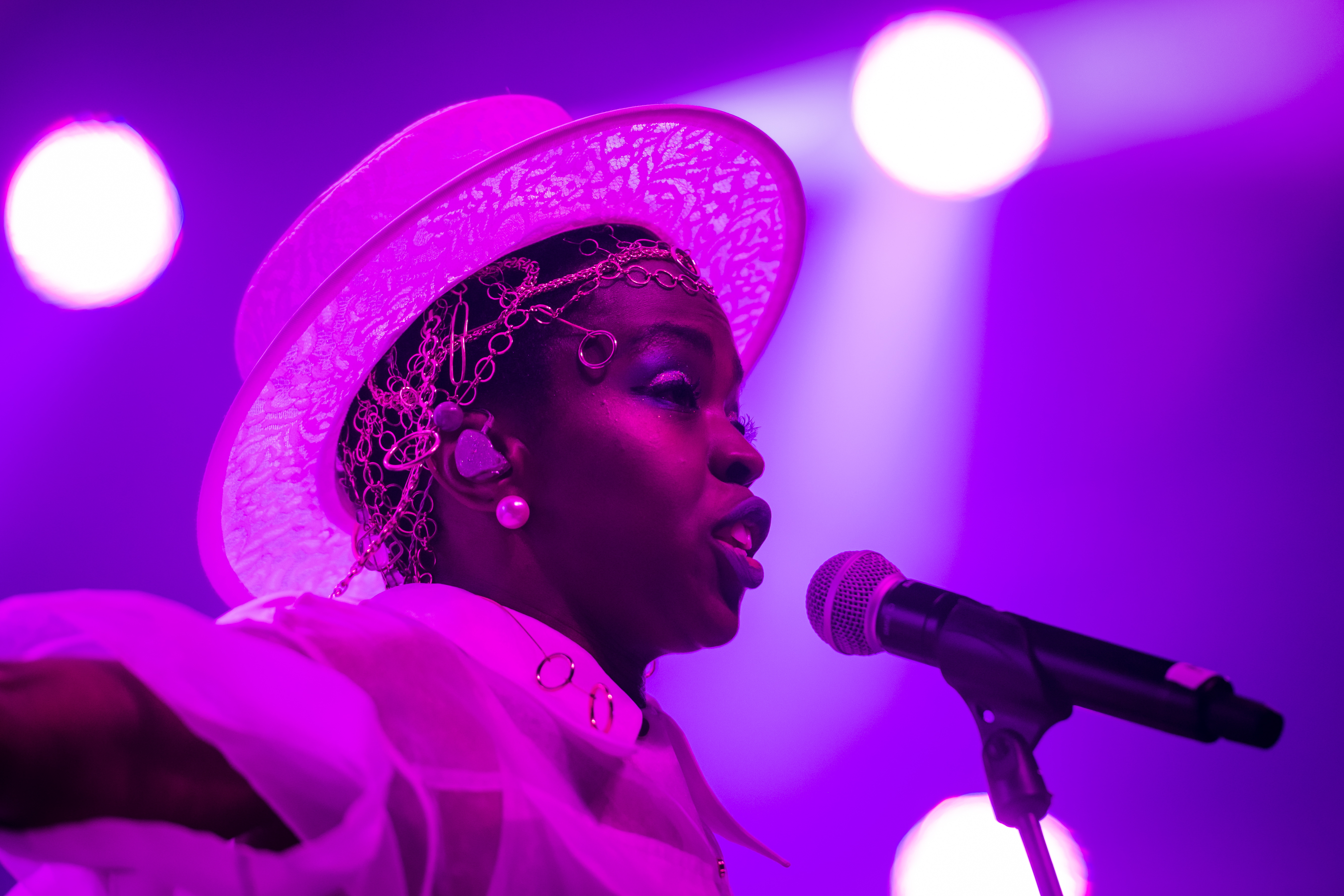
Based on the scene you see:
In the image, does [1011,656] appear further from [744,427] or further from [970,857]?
[970,857]

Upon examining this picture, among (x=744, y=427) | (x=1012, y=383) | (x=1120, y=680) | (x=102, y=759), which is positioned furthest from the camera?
(x=1012, y=383)

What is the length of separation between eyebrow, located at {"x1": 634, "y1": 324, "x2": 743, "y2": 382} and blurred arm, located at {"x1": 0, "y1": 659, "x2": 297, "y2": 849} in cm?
78

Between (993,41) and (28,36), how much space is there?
2.42 meters

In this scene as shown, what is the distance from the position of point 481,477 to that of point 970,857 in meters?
1.75

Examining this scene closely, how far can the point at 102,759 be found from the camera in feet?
2.21

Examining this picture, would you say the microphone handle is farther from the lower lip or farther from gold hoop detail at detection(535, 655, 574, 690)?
gold hoop detail at detection(535, 655, 574, 690)

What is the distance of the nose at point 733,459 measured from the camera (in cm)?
130

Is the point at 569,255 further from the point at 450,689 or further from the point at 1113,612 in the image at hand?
the point at 1113,612

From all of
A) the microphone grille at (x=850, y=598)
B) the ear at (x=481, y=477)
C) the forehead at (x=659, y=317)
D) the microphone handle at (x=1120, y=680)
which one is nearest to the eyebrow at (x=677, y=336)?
the forehead at (x=659, y=317)

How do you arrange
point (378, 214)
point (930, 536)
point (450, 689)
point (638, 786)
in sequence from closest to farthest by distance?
point (450, 689)
point (638, 786)
point (378, 214)
point (930, 536)

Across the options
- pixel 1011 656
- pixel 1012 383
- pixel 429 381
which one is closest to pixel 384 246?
pixel 429 381

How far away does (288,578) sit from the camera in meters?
1.62

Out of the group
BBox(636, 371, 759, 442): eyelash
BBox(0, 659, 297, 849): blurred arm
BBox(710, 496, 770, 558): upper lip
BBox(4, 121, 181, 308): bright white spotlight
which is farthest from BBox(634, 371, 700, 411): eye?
BBox(4, 121, 181, 308): bright white spotlight

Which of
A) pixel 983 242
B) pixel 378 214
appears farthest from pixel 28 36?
pixel 983 242
